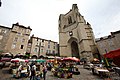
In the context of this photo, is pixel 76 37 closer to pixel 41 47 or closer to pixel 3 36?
pixel 41 47

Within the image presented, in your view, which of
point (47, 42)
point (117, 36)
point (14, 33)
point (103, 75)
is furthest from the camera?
point (47, 42)

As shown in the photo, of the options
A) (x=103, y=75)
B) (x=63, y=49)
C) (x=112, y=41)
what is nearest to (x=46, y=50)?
(x=63, y=49)

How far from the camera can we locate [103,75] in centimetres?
1040

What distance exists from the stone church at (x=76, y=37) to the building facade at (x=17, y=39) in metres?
14.6

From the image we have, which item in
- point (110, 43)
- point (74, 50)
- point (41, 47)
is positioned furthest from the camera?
point (74, 50)

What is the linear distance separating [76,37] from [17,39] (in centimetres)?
2239

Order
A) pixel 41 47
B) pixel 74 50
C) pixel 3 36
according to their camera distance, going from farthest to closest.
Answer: pixel 74 50 → pixel 41 47 → pixel 3 36

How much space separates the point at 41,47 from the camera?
36375mm

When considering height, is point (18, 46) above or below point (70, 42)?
below

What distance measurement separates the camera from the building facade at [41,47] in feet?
111

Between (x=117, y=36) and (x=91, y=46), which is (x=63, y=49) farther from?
(x=117, y=36)

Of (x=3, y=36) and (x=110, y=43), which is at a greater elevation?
(x=3, y=36)

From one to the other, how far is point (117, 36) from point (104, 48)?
5.31 m

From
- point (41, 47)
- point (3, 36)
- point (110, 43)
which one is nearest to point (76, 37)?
point (110, 43)
